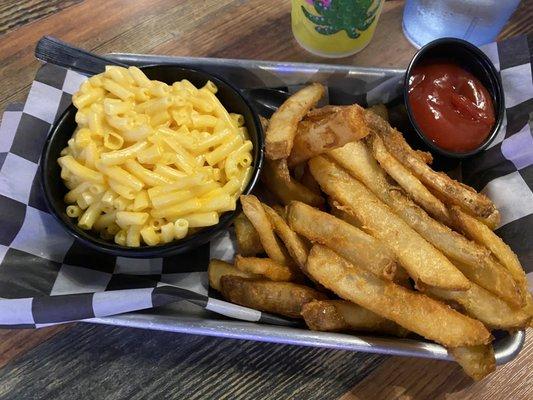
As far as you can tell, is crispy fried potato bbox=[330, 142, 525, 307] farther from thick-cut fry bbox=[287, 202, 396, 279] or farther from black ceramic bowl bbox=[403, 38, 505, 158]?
black ceramic bowl bbox=[403, 38, 505, 158]

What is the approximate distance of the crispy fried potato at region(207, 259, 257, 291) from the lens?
1.28m

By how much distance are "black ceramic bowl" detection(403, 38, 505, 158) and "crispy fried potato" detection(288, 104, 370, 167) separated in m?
0.33

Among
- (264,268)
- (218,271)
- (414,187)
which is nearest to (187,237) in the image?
(218,271)

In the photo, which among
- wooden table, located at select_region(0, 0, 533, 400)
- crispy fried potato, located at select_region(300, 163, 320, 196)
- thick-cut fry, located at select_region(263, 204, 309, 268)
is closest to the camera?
thick-cut fry, located at select_region(263, 204, 309, 268)

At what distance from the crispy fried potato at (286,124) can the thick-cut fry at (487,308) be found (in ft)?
1.65

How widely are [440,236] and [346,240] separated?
0.74 feet

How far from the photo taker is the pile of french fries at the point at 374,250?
3.63 ft

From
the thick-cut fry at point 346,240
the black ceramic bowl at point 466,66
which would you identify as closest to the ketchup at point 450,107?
the black ceramic bowl at point 466,66

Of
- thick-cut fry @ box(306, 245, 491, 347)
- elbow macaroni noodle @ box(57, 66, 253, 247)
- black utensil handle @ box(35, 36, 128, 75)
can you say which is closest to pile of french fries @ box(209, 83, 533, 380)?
thick-cut fry @ box(306, 245, 491, 347)

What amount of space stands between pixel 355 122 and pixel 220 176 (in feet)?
1.34

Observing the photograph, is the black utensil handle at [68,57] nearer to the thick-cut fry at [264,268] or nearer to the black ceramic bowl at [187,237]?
the black ceramic bowl at [187,237]

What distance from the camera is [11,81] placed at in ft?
6.05

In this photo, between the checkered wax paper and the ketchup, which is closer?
the checkered wax paper

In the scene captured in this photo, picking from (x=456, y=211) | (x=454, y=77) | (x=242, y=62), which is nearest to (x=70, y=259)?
(x=242, y=62)
